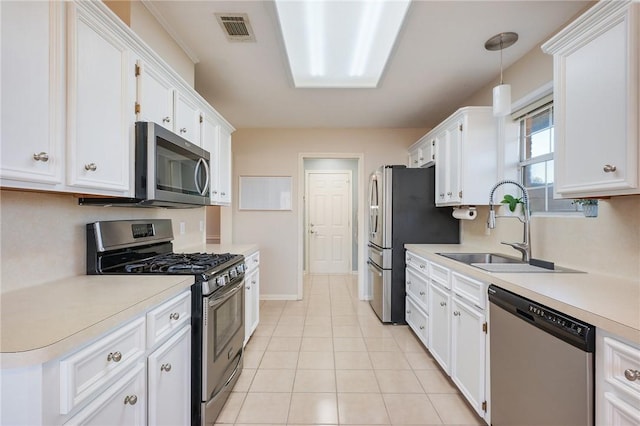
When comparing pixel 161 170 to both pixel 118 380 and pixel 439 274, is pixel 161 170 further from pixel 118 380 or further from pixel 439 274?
pixel 439 274

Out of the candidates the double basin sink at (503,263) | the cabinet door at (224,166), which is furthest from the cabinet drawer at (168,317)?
the double basin sink at (503,263)

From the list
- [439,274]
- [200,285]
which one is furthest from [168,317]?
[439,274]

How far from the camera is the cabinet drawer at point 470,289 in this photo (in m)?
Result: 1.75

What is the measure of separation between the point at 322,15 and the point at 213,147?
139 centimetres

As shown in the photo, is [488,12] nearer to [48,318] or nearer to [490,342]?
[490,342]

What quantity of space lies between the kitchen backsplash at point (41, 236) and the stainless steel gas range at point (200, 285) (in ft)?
0.24

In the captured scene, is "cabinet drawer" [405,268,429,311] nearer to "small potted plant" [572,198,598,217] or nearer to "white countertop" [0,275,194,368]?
"small potted plant" [572,198,598,217]

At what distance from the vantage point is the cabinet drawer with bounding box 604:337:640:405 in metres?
0.91

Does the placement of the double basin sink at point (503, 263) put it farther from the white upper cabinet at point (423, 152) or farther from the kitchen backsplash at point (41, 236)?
the kitchen backsplash at point (41, 236)

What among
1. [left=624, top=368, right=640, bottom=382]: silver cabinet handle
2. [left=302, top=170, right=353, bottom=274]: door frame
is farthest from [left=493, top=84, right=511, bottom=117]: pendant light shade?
[left=302, top=170, right=353, bottom=274]: door frame

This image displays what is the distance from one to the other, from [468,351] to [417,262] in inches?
45.6

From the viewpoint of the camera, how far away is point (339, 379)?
7.48ft

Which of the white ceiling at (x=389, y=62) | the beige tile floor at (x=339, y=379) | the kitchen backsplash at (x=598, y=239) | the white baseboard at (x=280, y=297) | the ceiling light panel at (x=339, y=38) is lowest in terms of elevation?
the beige tile floor at (x=339, y=379)

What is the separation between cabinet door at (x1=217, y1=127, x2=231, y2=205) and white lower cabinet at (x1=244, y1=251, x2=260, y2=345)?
2.10ft
